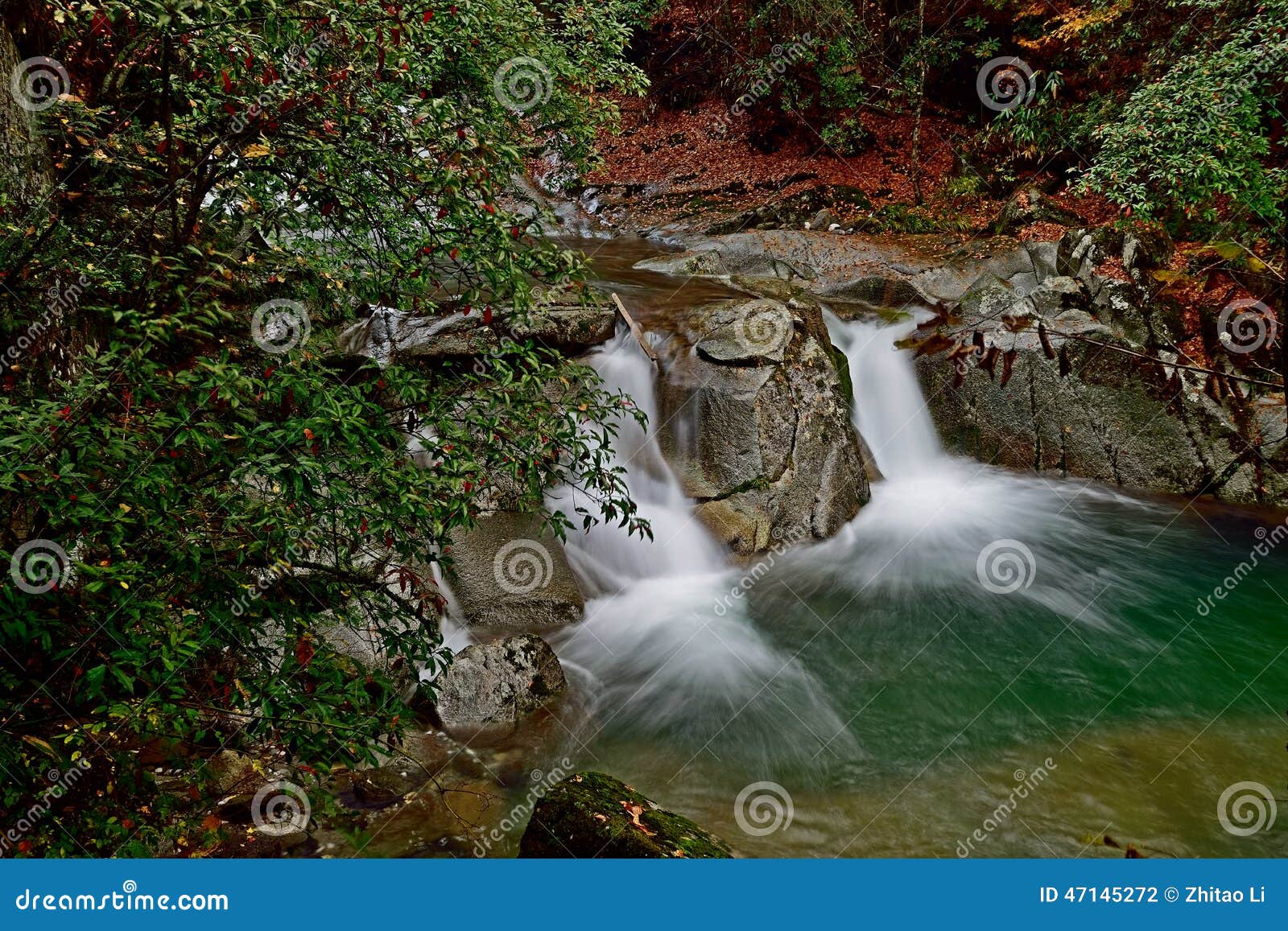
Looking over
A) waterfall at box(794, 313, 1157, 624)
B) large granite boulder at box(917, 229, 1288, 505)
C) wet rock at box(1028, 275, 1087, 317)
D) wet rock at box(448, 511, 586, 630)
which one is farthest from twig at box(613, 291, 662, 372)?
wet rock at box(1028, 275, 1087, 317)

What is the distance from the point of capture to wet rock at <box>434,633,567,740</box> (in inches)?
224

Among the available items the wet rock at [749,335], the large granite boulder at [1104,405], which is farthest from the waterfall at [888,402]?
the wet rock at [749,335]

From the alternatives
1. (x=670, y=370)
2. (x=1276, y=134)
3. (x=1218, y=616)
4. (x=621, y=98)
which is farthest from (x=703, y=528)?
(x=621, y=98)

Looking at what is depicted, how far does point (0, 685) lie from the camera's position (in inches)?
109

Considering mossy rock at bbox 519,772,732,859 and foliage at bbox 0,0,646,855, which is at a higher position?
foliage at bbox 0,0,646,855

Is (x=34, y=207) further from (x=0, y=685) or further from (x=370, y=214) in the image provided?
(x=0, y=685)

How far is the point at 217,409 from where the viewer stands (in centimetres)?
304

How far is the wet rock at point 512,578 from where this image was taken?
705cm

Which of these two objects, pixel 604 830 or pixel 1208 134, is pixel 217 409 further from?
pixel 1208 134

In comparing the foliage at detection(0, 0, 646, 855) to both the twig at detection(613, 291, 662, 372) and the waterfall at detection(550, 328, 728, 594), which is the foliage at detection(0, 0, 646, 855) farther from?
the twig at detection(613, 291, 662, 372)

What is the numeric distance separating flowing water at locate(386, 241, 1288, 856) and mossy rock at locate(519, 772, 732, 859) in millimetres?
681

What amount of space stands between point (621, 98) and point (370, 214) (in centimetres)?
2379

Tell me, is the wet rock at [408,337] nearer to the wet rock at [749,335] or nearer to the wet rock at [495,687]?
the wet rock at [749,335]

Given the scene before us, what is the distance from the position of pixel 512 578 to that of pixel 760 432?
334 centimetres
